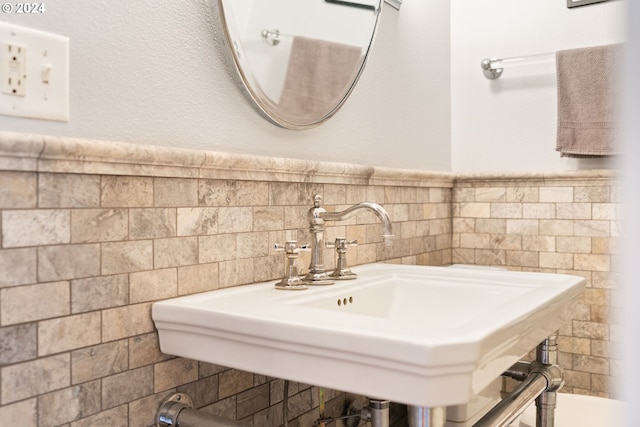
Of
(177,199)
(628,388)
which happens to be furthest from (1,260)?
(628,388)

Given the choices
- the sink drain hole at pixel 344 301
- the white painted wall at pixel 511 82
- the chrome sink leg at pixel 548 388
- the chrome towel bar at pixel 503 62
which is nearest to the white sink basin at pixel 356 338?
the sink drain hole at pixel 344 301

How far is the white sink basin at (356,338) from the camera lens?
2.26 feet

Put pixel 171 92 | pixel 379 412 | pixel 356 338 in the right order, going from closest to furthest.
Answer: pixel 356 338 → pixel 379 412 → pixel 171 92

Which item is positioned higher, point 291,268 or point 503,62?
point 503,62

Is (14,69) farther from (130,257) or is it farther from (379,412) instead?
(379,412)

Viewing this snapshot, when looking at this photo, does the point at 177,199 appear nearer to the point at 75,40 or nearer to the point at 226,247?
the point at 226,247

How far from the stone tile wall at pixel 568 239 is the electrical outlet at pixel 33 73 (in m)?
1.57

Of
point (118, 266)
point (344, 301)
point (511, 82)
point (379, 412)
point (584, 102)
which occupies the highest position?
point (511, 82)

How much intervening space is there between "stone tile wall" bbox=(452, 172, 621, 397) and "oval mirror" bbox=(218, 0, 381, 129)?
79 cm

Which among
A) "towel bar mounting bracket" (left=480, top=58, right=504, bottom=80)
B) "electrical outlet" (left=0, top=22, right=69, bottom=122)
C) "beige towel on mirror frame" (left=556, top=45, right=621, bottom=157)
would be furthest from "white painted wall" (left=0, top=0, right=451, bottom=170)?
"beige towel on mirror frame" (left=556, top=45, right=621, bottom=157)

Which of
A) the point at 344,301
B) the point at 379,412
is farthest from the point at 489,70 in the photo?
the point at 379,412

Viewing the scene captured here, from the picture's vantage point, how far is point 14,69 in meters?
0.80

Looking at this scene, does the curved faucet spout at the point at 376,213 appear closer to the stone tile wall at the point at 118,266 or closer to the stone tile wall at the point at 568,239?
the stone tile wall at the point at 118,266

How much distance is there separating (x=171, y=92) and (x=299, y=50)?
43 cm
